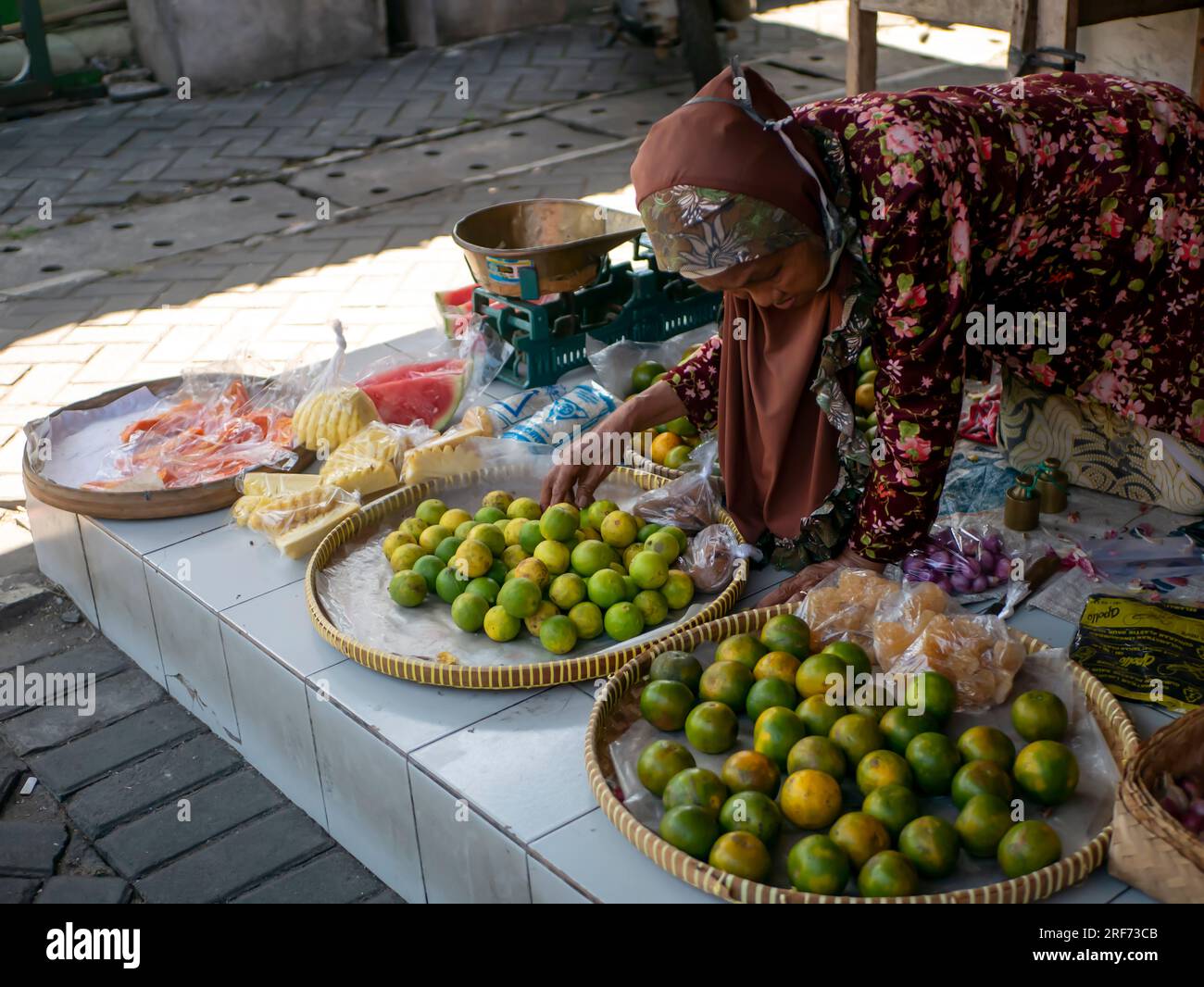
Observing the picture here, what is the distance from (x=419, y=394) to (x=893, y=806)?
2.04 meters

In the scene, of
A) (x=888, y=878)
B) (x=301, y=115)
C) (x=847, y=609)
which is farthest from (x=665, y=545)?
(x=301, y=115)

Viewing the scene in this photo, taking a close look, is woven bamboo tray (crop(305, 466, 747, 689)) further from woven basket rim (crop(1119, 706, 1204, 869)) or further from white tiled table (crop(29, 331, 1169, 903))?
woven basket rim (crop(1119, 706, 1204, 869))

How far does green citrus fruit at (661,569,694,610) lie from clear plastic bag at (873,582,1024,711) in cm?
41

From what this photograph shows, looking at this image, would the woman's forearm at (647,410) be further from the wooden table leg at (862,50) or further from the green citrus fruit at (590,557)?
the wooden table leg at (862,50)

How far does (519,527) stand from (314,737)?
61 cm

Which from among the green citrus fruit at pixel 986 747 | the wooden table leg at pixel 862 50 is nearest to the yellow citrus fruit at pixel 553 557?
the green citrus fruit at pixel 986 747

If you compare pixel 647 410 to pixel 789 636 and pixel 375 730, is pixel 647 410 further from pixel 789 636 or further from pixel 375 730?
pixel 375 730

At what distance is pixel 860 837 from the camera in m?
1.92

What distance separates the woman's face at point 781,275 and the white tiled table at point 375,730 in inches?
28.2

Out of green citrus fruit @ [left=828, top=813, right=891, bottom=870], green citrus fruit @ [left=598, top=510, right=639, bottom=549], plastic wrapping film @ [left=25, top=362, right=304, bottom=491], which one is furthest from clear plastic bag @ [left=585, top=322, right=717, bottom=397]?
green citrus fruit @ [left=828, top=813, right=891, bottom=870]

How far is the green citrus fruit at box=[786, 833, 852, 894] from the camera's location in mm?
1864
